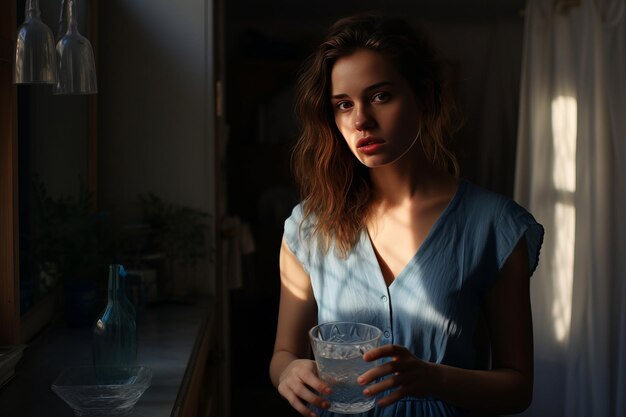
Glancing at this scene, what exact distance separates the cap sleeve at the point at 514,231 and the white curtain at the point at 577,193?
103 cm

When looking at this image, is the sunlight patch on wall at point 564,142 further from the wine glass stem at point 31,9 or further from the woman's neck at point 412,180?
the wine glass stem at point 31,9

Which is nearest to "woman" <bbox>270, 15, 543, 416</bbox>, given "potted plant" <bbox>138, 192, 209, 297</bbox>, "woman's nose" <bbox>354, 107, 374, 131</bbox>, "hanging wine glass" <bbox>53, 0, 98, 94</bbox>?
"woman's nose" <bbox>354, 107, 374, 131</bbox>

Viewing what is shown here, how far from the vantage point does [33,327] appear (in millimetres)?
1800

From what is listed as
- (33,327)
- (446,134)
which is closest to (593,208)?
(446,134)

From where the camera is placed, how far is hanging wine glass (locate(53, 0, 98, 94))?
1253 mm

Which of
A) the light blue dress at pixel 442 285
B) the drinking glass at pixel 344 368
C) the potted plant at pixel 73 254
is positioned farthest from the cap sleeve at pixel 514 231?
the potted plant at pixel 73 254

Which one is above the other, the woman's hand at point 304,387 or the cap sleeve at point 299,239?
the cap sleeve at point 299,239

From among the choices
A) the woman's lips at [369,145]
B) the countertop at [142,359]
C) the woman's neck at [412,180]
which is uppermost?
the woman's lips at [369,145]

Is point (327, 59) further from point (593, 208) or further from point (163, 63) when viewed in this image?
point (593, 208)

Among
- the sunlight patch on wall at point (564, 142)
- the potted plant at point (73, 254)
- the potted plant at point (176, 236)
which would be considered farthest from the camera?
the sunlight patch on wall at point (564, 142)

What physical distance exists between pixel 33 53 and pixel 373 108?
0.60 metres

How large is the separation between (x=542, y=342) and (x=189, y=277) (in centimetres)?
148

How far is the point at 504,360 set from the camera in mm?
1342

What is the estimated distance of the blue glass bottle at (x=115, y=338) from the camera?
4.38ft
